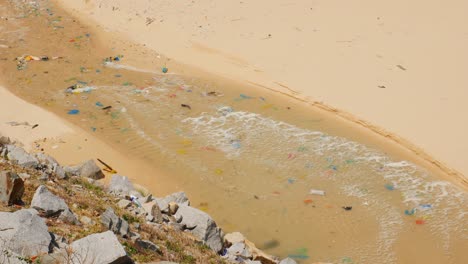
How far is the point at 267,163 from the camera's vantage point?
27.6 feet

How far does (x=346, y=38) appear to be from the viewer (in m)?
11.6

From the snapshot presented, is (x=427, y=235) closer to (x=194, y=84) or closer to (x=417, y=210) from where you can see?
(x=417, y=210)

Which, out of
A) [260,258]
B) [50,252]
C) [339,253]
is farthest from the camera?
[339,253]

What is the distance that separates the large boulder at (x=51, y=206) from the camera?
4.83m

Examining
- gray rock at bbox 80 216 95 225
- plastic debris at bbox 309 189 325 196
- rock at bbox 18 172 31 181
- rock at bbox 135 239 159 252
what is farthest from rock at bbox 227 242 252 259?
rock at bbox 18 172 31 181

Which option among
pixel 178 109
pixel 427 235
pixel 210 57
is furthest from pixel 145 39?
pixel 427 235

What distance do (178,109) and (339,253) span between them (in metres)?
4.65

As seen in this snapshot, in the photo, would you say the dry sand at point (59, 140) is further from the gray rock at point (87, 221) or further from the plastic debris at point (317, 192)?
the gray rock at point (87, 221)

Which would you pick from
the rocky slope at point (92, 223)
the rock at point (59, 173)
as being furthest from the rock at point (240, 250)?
the rock at point (59, 173)

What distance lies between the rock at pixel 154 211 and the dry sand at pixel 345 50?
481cm

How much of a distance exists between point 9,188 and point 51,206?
1.44 ft

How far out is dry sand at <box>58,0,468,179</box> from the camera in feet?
30.0

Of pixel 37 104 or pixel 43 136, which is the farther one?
pixel 37 104

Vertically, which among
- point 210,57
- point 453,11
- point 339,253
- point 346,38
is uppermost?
point 453,11
